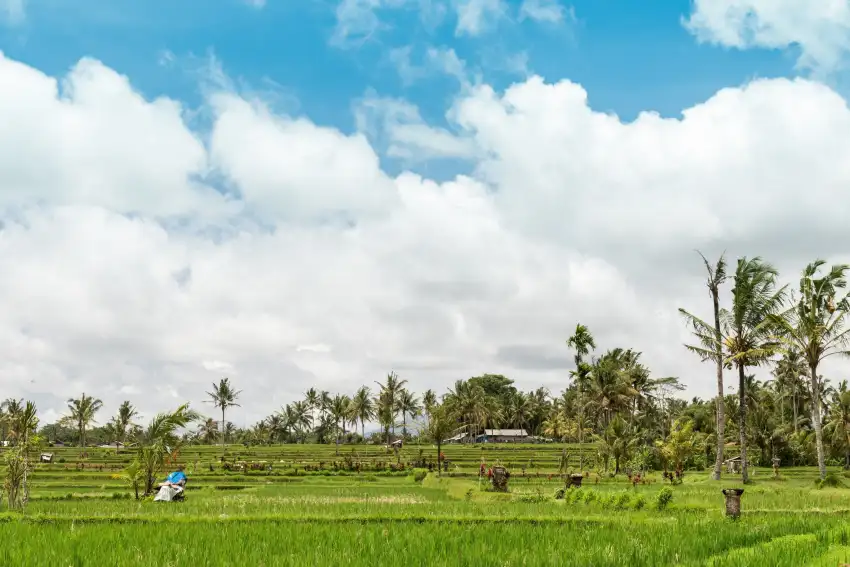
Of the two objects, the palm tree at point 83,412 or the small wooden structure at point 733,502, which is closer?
the small wooden structure at point 733,502

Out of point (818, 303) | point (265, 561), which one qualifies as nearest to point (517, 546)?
point (265, 561)

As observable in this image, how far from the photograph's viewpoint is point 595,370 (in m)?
54.8

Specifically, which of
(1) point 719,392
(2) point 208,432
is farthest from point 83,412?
(1) point 719,392

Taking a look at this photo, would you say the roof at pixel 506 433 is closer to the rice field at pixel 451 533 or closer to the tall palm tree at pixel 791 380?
the tall palm tree at pixel 791 380

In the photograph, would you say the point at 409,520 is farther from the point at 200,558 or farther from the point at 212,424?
the point at 212,424

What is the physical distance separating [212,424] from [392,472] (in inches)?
2358

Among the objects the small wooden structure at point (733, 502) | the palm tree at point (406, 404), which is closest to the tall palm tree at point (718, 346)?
the small wooden structure at point (733, 502)

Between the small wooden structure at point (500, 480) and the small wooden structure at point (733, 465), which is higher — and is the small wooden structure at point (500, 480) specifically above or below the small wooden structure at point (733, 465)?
above

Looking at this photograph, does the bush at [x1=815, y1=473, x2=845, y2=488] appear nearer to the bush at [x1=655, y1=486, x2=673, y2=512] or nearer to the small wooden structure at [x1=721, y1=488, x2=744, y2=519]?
the bush at [x1=655, y1=486, x2=673, y2=512]

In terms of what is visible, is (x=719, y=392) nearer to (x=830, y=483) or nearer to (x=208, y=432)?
(x=830, y=483)

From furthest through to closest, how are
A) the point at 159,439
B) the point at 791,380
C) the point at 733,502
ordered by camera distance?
the point at 791,380, the point at 159,439, the point at 733,502

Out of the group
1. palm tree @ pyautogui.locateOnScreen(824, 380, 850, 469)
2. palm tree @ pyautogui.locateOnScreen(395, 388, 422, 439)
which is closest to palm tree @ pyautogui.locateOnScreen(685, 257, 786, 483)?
palm tree @ pyautogui.locateOnScreen(824, 380, 850, 469)

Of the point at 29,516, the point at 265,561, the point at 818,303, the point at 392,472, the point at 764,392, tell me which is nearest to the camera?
the point at 265,561

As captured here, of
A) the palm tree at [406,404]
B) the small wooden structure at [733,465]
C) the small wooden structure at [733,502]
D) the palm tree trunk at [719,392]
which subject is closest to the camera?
the small wooden structure at [733,502]
